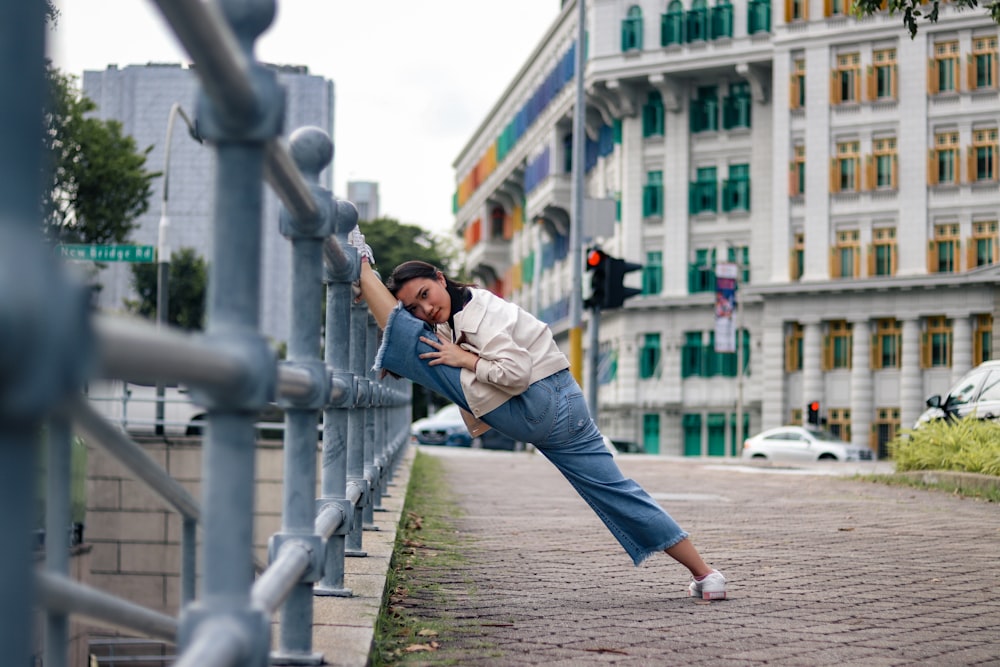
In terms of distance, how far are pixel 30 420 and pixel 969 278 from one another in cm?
4675

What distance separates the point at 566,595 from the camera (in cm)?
568

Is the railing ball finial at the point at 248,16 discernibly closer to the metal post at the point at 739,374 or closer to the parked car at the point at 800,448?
the parked car at the point at 800,448

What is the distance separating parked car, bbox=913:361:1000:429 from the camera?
1939 cm

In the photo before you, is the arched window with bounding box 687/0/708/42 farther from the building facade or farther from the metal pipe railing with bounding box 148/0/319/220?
the metal pipe railing with bounding box 148/0/319/220

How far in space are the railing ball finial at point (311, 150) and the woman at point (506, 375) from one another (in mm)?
1248

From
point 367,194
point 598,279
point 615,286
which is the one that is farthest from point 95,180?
point 367,194

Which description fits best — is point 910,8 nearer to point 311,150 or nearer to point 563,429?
point 563,429

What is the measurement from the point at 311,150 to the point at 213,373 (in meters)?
1.91

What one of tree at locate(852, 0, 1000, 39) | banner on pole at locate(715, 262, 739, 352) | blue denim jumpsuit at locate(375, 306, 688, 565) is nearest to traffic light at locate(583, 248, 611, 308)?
tree at locate(852, 0, 1000, 39)

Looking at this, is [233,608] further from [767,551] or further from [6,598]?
[767,551]

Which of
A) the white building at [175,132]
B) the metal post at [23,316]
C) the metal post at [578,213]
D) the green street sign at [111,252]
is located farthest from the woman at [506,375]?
the white building at [175,132]

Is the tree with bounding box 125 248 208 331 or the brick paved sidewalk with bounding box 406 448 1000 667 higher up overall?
the tree with bounding box 125 248 208 331

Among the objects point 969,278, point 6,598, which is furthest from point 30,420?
point 969,278

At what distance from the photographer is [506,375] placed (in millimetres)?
5195
